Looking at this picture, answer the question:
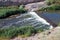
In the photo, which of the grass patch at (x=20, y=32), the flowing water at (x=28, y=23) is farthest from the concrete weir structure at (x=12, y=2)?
the grass patch at (x=20, y=32)

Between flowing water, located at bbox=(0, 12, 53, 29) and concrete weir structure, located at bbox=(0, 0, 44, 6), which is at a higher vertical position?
flowing water, located at bbox=(0, 12, 53, 29)

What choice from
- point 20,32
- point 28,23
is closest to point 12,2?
point 28,23

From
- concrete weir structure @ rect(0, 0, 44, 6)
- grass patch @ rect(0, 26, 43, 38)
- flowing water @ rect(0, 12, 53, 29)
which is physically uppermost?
grass patch @ rect(0, 26, 43, 38)

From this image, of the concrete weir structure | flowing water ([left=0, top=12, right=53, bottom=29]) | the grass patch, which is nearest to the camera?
the grass patch

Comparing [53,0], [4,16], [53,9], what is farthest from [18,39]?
[53,0]

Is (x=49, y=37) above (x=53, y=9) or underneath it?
above

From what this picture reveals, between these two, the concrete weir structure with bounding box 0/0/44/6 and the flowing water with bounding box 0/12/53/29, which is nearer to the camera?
the flowing water with bounding box 0/12/53/29

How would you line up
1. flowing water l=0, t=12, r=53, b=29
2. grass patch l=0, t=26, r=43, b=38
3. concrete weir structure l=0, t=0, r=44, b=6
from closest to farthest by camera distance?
1. grass patch l=0, t=26, r=43, b=38
2. flowing water l=0, t=12, r=53, b=29
3. concrete weir structure l=0, t=0, r=44, b=6

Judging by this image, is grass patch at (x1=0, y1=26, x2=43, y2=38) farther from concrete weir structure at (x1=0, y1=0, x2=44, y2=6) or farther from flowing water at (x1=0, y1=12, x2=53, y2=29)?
concrete weir structure at (x1=0, y1=0, x2=44, y2=6)

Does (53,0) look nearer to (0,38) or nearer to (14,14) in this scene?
(14,14)

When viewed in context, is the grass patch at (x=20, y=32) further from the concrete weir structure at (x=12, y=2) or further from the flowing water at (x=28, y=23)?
the concrete weir structure at (x=12, y=2)

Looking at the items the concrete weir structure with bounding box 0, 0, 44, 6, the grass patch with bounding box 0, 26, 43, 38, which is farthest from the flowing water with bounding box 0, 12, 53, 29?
the concrete weir structure with bounding box 0, 0, 44, 6
